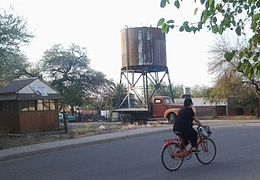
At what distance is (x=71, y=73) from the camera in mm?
68625

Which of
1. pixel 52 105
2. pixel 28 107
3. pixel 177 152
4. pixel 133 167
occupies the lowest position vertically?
pixel 133 167

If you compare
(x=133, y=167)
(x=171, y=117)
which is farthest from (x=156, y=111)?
(x=133, y=167)

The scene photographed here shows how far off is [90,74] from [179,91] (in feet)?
141

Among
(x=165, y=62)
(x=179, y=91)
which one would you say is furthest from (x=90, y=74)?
(x=179, y=91)

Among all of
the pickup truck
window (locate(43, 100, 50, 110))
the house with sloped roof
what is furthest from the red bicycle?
the pickup truck

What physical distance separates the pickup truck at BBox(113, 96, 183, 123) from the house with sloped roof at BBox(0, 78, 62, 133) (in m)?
10.1

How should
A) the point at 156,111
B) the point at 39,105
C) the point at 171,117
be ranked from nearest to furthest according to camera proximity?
1. the point at 39,105
2. the point at 171,117
3. the point at 156,111

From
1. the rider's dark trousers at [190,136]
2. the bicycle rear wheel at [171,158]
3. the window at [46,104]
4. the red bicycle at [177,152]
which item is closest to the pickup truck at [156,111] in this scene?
the window at [46,104]

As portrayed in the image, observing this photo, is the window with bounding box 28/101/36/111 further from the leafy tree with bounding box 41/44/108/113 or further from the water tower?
the leafy tree with bounding box 41/44/108/113

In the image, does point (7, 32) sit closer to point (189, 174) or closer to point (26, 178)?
point (26, 178)

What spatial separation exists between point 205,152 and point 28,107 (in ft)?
66.1

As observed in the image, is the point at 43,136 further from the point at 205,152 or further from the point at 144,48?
the point at 144,48

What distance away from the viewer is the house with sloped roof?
95.8 ft

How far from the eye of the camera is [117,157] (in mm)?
14266
